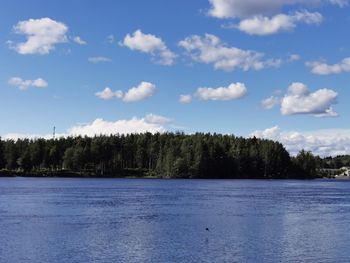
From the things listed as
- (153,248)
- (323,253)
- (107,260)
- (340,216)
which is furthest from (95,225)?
(340,216)

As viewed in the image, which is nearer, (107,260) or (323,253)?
(107,260)

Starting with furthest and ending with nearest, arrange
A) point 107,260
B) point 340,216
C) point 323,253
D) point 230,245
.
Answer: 1. point 340,216
2. point 230,245
3. point 323,253
4. point 107,260

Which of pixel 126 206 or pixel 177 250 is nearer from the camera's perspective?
pixel 177 250

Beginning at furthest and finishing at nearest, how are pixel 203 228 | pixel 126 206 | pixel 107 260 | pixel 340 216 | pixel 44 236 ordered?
pixel 126 206
pixel 340 216
pixel 203 228
pixel 44 236
pixel 107 260

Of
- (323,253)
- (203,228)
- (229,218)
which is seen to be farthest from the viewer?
(229,218)

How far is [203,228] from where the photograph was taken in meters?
53.6

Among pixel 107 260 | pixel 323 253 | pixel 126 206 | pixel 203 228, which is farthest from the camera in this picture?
pixel 126 206

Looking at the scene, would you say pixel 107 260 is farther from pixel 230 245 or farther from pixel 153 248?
pixel 230 245

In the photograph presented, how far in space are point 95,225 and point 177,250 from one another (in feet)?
52.9

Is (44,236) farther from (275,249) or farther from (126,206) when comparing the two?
(126,206)

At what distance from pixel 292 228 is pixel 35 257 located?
27033mm

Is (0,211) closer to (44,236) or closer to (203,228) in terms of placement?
(44,236)

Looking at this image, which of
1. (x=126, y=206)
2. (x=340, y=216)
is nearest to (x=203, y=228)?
(x=340, y=216)

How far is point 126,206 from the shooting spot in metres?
79.5
